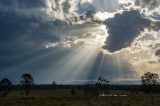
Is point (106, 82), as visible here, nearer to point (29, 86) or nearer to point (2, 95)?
point (29, 86)

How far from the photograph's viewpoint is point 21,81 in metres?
155

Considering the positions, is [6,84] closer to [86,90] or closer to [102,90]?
[86,90]

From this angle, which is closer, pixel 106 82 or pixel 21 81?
pixel 21 81

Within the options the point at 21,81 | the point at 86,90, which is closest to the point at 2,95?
the point at 21,81

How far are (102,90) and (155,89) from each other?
28.8 metres

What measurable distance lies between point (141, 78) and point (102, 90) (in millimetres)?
22179

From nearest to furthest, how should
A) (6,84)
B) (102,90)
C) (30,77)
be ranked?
(6,84) → (30,77) → (102,90)

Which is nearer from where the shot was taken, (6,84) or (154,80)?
(6,84)

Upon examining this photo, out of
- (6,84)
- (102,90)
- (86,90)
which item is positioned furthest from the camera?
(102,90)

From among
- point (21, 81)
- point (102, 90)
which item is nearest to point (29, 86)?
point (21, 81)

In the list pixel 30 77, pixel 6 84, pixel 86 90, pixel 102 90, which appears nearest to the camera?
pixel 6 84

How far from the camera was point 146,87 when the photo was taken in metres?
197

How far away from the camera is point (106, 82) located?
198375mm

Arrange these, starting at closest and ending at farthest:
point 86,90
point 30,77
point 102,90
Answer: point 30,77 < point 86,90 < point 102,90
